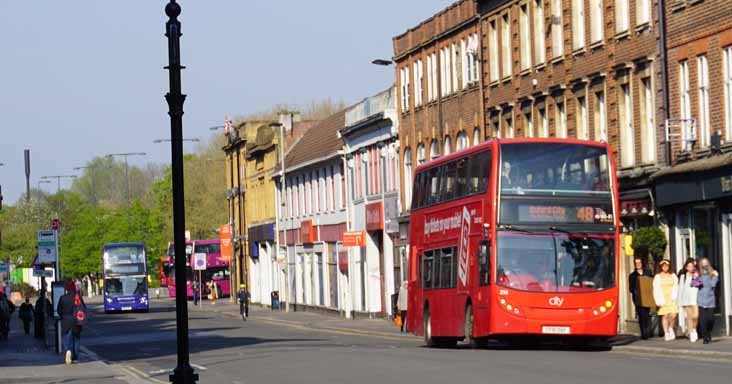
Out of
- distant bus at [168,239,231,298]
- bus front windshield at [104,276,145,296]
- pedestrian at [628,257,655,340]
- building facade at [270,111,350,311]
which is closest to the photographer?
pedestrian at [628,257,655,340]

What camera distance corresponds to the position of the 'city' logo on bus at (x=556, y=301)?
31.9 meters

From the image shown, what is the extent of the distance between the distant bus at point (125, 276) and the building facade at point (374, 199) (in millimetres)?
20061

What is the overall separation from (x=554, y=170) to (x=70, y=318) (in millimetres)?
12335

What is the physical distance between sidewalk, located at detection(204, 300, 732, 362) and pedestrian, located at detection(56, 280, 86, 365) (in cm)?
1110

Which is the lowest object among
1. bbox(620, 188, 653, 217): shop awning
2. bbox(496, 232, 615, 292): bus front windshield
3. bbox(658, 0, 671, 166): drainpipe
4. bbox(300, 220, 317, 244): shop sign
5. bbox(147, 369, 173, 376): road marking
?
bbox(147, 369, 173, 376): road marking

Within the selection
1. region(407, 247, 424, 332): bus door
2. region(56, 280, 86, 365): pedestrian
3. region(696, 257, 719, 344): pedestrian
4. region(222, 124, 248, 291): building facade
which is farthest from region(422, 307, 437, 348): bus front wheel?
region(222, 124, 248, 291): building facade

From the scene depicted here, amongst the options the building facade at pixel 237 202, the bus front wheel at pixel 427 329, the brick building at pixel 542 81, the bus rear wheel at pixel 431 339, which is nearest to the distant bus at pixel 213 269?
the building facade at pixel 237 202

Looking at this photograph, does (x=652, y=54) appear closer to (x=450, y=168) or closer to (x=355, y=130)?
(x=450, y=168)

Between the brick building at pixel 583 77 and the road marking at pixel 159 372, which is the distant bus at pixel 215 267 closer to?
the brick building at pixel 583 77

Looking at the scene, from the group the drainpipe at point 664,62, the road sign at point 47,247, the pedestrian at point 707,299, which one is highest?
the drainpipe at point 664,62

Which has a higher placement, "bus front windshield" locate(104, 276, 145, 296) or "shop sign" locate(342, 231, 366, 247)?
"shop sign" locate(342, 231, 366, 247)

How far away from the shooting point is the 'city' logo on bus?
31.9 m

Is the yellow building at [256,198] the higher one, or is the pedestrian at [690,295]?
the yellow building at [256,198]

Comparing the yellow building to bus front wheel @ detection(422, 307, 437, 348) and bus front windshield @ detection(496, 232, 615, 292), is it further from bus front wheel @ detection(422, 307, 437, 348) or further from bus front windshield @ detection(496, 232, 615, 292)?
bus front windshield @ detection(496, 232, 615, 292)
